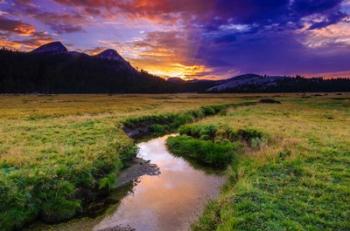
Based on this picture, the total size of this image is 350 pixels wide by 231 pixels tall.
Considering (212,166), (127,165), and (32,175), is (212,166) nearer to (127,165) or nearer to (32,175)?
(127,165)

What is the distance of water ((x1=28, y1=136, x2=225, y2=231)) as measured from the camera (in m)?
13.7

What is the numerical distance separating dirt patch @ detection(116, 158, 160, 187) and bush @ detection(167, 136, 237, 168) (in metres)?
3.98

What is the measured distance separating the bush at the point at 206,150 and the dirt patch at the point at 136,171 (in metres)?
3.98

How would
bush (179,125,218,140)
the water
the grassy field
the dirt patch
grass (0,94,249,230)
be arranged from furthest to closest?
bush (179,125,218,140)
the dirt patch
the water
grass (0,94,249,230)
the grassy field

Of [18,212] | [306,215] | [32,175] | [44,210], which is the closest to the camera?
[306,215]

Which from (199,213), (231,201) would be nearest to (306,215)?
(231,201)

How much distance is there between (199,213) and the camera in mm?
14617

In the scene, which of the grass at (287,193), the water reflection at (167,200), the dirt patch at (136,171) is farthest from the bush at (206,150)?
the dirt patch at (136,171)

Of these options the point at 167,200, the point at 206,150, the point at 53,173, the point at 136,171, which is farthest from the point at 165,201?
the point at 206,150

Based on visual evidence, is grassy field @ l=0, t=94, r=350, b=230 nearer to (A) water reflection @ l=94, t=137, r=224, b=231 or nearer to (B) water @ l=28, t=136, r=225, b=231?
(B) water @ l=28, t=136, r=225, b=231

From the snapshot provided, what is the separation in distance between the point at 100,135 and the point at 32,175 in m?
12.0

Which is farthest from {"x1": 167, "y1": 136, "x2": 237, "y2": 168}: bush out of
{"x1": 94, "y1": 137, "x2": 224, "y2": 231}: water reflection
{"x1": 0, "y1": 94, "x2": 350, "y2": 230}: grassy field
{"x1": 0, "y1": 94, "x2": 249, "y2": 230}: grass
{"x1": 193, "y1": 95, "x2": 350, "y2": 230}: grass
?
{"x1": 0, "y1": 94, "x2": 249, "y2": 230}: grass

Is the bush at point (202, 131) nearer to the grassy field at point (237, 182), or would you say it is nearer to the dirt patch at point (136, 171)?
the grassy field at point (237, 182)

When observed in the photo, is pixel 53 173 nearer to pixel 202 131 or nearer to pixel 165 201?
pixel 165 201
